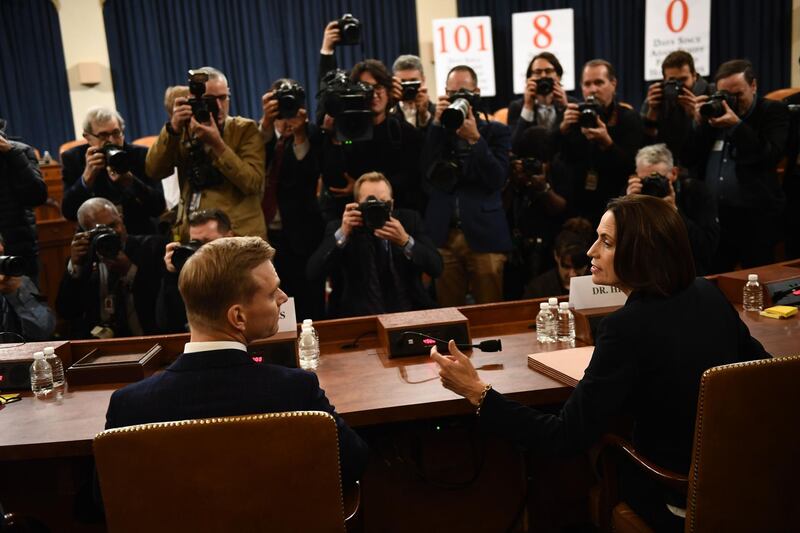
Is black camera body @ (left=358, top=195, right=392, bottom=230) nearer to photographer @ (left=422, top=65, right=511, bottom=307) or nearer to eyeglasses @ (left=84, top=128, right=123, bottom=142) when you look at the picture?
photographer @ (left=422, top=65, right=511, bottom=307)

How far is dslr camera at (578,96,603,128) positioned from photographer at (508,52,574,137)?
21cm

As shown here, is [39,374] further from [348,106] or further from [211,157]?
[348,106]

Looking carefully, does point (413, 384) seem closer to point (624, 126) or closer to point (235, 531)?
point (235, 531)

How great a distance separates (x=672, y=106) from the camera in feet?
11.7

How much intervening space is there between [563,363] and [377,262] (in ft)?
3.76

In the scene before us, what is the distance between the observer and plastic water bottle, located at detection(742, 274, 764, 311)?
240cm

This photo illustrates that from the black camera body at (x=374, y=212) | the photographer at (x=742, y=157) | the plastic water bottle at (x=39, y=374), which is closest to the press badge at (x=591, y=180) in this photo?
the photographer at (x=742, y=157)

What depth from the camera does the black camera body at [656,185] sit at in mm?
2914

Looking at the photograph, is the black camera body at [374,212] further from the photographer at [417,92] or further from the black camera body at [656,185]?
the black camera body at [656,185]

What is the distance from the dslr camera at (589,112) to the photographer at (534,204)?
21 cm

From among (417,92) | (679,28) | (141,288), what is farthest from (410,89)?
(679,28)

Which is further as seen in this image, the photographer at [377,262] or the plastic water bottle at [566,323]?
the photographer at [377,262]

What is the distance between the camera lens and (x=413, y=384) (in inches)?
76.4

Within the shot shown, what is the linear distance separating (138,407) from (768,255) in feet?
10.6
